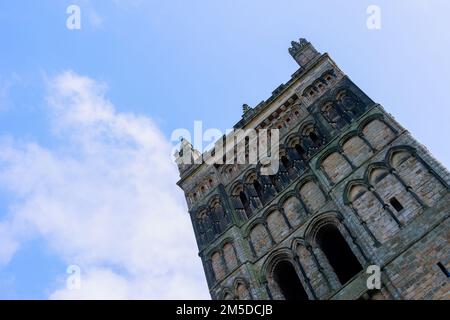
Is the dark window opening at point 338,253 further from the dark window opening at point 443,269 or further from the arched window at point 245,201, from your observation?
the arched window at point 245,201

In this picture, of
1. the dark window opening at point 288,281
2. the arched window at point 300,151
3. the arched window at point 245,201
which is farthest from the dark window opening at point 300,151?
the dark window opening at point 288,281

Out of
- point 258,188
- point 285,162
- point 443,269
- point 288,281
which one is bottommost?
point 443,269

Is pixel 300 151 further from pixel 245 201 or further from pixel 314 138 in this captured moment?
pixel 245 201

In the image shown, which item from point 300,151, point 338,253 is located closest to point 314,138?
point 300,151

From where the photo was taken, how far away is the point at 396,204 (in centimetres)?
1705

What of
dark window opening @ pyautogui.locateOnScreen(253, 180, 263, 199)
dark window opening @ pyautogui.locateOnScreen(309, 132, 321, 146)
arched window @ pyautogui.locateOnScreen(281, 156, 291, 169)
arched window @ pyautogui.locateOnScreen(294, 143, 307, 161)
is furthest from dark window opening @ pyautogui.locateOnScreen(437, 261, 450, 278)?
dark window opening @ pyautogui.locateOnScreen(253, 180, 263, 199)

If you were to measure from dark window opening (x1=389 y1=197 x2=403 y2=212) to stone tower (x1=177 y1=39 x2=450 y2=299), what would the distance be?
0.10ft

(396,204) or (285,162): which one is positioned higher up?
(285,162)

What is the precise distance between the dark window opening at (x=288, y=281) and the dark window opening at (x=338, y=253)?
130 centimetres

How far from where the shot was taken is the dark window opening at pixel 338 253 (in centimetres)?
1825

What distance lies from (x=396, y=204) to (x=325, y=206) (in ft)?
9.91

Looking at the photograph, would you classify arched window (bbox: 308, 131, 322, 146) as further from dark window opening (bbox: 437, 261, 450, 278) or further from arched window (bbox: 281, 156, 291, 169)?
dark window opening (bbox: 437, 261, 450, 278)
